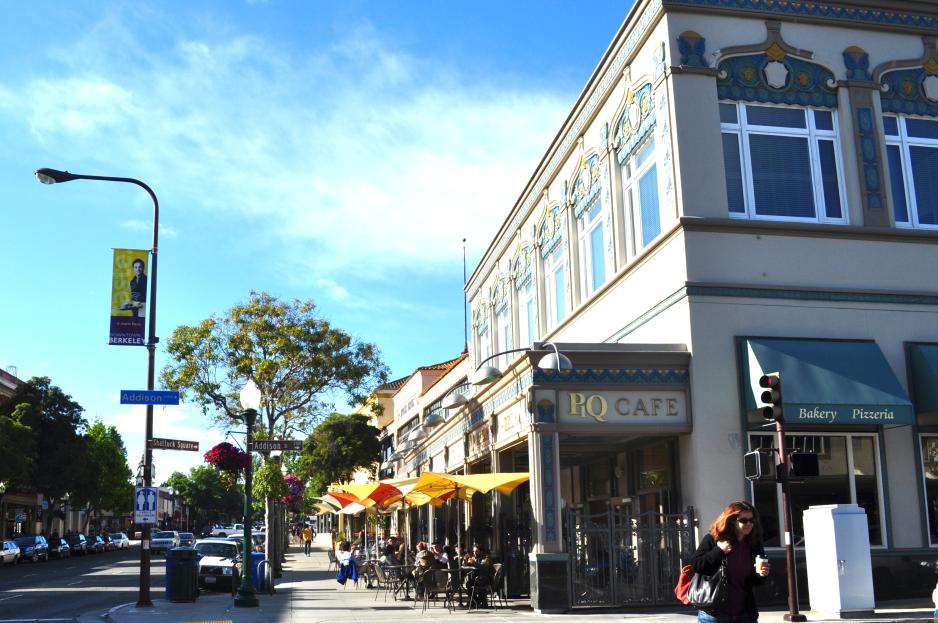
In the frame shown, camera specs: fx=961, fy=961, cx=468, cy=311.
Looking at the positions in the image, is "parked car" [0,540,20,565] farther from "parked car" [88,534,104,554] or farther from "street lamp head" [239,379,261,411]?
"street lamp head" [239,379,261,411]

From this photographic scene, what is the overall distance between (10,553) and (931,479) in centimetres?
4345

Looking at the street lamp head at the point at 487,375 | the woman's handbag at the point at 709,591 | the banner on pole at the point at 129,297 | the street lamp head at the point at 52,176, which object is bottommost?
the woman's handbag at the point at 709,591

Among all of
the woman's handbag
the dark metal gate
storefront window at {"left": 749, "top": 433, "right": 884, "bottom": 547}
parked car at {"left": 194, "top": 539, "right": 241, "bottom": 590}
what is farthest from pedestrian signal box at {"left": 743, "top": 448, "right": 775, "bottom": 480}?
parked car at {"left": 194, "top": 539, "right": 241, "bottom": 590}

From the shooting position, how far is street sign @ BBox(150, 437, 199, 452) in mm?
19531

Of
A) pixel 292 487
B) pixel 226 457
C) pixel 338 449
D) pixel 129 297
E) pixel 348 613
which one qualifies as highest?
pixel 129 297

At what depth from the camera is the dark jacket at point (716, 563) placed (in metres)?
7.26

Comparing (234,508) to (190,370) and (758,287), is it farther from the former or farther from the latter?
(758,287)

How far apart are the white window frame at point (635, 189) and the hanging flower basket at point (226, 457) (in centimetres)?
993

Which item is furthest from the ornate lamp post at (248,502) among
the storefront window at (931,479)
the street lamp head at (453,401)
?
the storefront window at (931,479)

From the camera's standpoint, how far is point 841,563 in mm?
14648

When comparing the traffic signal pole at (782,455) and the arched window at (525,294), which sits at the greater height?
the arched window at (525,294)

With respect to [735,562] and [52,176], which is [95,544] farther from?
[735,562]

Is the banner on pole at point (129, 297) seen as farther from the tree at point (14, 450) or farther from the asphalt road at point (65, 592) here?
the tree at point (14, 450)

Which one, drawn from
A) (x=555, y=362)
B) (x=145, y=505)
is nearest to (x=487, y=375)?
(x=555, y=362)
